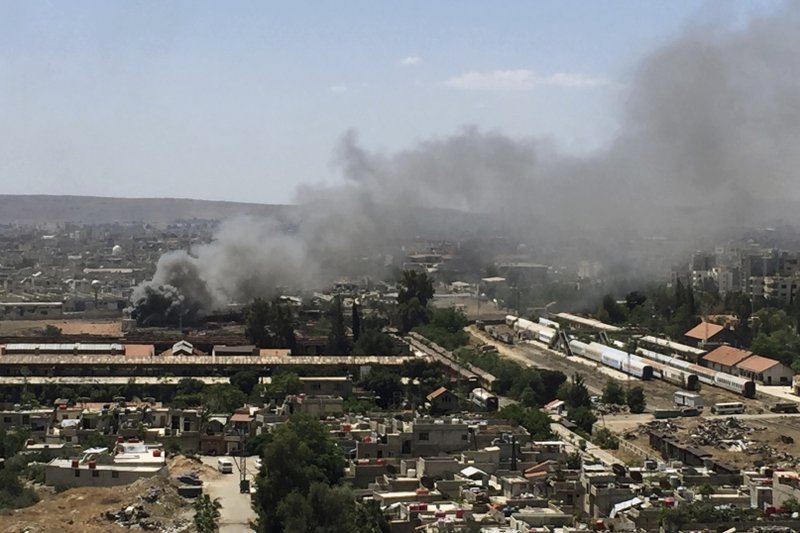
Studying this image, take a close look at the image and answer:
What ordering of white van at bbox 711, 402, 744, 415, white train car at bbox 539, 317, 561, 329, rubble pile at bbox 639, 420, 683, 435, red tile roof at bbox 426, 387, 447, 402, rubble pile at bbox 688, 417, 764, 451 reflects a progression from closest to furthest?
1. rubble pile at bbox 688, 417, 764, 451
2. rubble pile at bbox 639, 420, 683, 435
3. red tile roof at bbox 426, 387, 447, 402
4. white van at bbox 711, 402, 744, 415
5. white train car at bbox 539, 317, 561, 329

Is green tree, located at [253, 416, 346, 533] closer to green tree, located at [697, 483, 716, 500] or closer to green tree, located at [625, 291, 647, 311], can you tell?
green tree, located at [697, 483, 716, 500]

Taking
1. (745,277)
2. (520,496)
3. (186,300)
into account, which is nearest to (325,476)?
(520,496)

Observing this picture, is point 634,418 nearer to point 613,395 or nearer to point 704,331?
point 613,395

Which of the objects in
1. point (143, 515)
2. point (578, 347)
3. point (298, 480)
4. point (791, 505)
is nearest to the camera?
point (791, 505)

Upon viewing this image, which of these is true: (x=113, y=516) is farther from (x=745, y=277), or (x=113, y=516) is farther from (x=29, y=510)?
(x=745, y=277)

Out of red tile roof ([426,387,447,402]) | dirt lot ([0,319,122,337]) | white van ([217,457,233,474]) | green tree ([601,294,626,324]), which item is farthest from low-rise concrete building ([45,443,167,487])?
green tree ([601,294,626,324])

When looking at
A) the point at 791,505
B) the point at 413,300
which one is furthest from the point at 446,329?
the point at 791,505

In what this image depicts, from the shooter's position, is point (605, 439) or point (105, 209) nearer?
point (605, 439)
